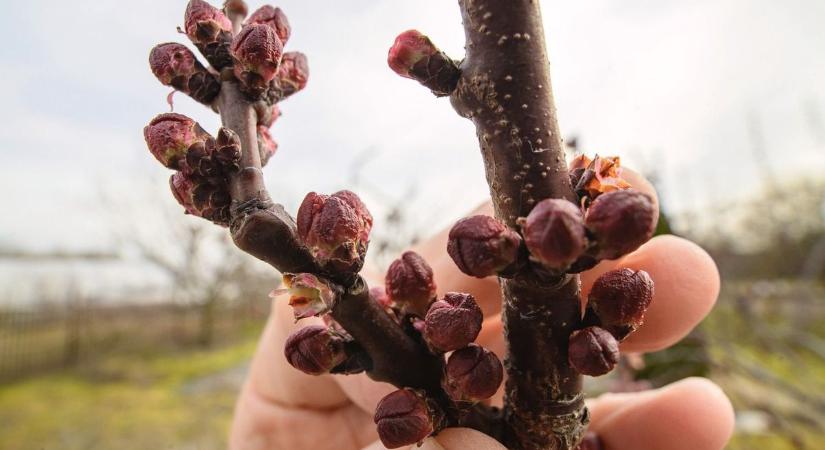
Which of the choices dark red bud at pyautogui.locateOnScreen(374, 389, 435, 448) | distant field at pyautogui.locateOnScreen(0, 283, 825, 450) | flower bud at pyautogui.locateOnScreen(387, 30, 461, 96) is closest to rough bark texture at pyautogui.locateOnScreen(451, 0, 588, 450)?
flower bud at pyautogui.locateOnScreen(387, 30, 461, 96)

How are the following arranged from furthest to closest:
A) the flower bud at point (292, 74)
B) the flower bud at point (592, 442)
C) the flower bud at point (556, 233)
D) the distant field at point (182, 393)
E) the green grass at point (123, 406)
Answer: the green grass at point (123, 406)
the distant field at point (182, 393)
the flower bud at point (592, 442)
the flower bud at point (292, 74)
the flower bud at point (556, 233)

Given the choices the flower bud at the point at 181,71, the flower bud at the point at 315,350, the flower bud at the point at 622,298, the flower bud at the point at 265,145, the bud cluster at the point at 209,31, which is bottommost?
the flower bud at the point at 315,350

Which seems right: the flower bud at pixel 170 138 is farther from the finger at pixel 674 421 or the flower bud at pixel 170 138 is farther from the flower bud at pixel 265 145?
the finger at pixel 674 421

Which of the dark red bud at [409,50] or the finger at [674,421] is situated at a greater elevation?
the dark red bud at [409,50]

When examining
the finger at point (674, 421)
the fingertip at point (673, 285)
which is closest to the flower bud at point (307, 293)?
the fingertip at point (673, 285)

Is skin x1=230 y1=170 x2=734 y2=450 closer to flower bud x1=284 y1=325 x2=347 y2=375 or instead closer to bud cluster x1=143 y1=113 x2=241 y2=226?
flower bud x1=284 y1=325 x2=347 y2=375
